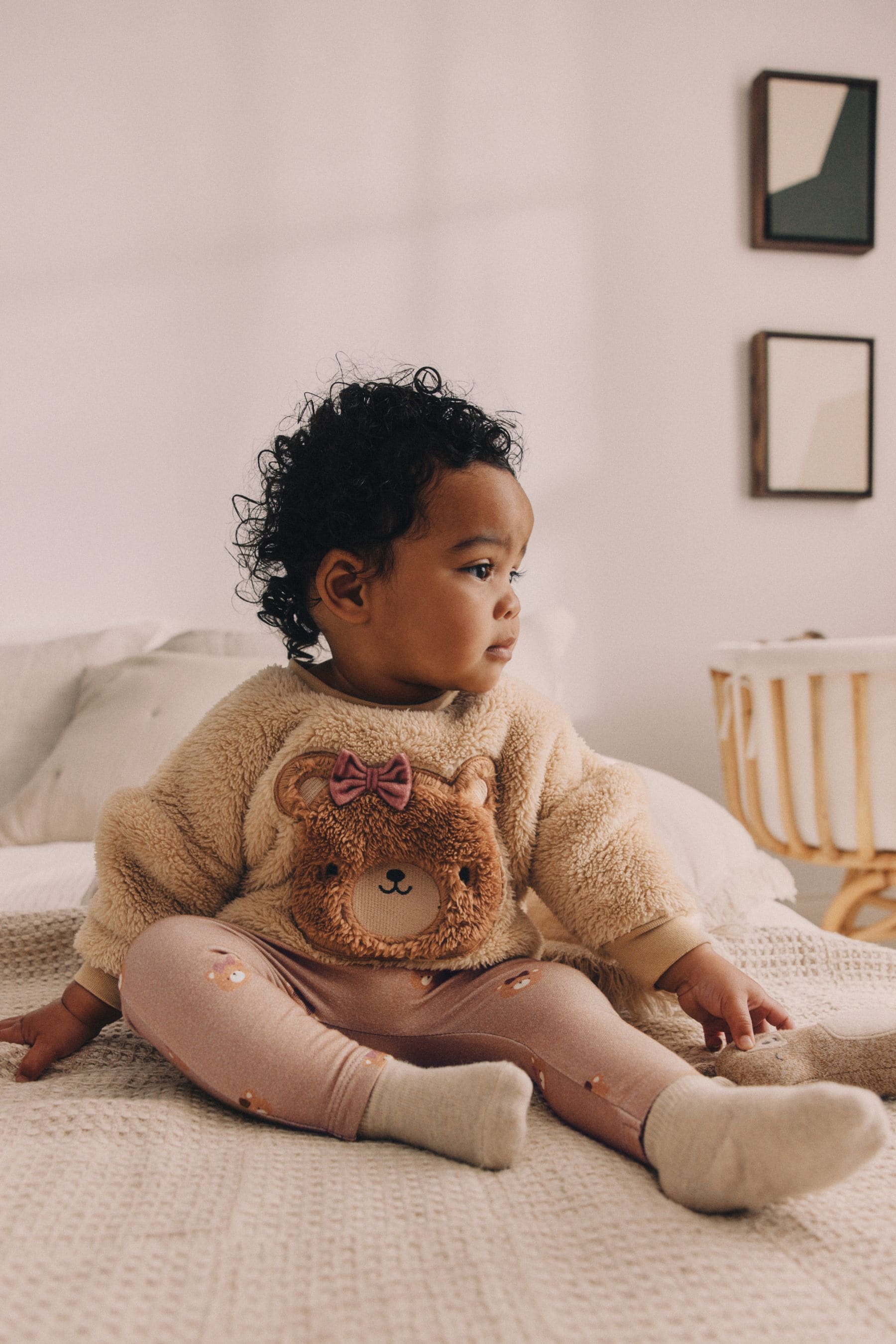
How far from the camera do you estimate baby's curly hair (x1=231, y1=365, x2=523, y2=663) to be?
31.2 inches

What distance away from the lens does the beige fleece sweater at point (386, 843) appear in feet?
2.39

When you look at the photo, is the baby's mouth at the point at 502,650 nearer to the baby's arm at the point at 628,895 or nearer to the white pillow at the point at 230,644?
the baby's arm at the point at 628,895

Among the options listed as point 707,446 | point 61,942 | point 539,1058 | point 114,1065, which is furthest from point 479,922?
point 707,446

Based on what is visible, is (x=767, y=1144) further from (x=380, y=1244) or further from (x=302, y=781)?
(x=302, y=781)

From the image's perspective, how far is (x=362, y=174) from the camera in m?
1.95

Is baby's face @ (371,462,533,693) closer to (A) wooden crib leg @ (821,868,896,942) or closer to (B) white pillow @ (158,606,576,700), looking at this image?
(B) white pillow @ (158,606,576,700)

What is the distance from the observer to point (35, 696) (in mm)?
1528

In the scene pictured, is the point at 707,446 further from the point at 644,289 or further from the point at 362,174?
the point at 362,174

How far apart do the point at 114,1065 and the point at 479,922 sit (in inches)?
11.1

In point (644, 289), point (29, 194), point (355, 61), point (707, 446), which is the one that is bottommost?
point (707, 446)

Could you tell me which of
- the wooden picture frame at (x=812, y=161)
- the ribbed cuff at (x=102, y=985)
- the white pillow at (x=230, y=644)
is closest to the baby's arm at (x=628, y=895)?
the ribbed cuff at (x=102, y=985)

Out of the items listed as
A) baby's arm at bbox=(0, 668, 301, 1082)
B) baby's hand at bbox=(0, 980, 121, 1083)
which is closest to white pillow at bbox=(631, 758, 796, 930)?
baby's arm at bbox=(0, 668, 301, 1082)

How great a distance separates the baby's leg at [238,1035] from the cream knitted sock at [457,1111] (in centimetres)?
1

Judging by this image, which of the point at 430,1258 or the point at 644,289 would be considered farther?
the point at 644,289
